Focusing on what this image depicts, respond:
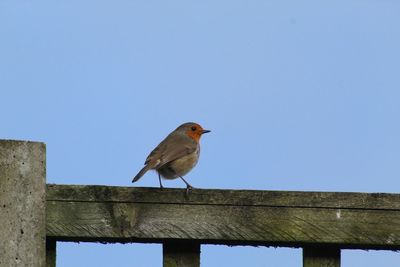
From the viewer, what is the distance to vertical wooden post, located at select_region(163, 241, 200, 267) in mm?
2708

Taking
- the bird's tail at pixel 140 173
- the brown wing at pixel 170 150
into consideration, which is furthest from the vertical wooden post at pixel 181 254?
the brown wing at pixel 170 150

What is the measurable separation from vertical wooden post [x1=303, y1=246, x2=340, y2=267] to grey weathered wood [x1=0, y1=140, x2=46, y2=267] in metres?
0.88

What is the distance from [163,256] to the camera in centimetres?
274

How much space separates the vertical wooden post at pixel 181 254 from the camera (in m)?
2.71

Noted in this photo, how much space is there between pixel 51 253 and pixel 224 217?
60 centimetres

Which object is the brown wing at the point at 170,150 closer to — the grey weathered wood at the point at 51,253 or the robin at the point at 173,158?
the robin at the point at 173,158

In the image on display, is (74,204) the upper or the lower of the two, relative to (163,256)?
upper

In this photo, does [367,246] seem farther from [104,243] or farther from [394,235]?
[104,243]

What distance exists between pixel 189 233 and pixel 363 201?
24.0 inches

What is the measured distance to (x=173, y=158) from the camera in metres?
6.30

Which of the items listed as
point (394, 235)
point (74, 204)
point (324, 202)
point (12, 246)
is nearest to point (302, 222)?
point (324, 202)

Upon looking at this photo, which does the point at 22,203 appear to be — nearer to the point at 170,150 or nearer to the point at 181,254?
the point at 181,254

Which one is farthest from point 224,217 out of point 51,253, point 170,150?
point 170,150

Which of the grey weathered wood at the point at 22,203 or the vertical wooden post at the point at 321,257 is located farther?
the vertical wooden post at the point at 321,257
